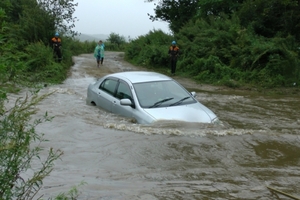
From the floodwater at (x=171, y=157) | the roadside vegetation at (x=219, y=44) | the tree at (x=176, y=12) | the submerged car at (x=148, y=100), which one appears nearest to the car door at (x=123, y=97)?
the submerged car at (x=148, y=100)

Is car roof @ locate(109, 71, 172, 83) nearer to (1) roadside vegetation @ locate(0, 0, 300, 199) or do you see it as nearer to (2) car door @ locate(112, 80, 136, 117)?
(2) car door @ locate(112, 80, 136, 117)

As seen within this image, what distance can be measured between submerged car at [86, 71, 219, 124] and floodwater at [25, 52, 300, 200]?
199 mm

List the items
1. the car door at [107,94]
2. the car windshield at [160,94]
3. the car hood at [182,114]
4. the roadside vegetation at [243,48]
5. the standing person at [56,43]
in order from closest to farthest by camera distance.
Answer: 1. the car hood at [182,114]
2. the car windshield at [160,94]
3. the car door at [107,94]
4. the roadside vegetation at [243,48]
5. the standing person at [56,43]

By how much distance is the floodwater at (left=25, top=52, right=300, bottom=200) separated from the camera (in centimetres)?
499

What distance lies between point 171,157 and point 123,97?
2.82 meters

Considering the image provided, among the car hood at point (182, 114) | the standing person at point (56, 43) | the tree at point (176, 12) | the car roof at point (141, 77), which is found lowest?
the car hood at point (182, 114)

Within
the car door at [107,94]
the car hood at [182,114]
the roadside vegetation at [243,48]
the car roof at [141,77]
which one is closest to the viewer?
the car hood at [182,114]

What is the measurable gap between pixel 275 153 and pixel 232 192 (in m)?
2.08

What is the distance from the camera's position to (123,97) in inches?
347

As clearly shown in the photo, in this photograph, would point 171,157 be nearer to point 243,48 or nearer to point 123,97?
point 123,97

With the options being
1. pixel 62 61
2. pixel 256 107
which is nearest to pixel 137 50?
pixel 62 61

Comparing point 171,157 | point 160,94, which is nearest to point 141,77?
point 160,94

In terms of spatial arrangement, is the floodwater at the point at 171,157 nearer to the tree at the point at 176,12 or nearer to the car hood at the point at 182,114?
the car hood at the point at 182,114

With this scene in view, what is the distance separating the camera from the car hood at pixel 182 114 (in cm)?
773
